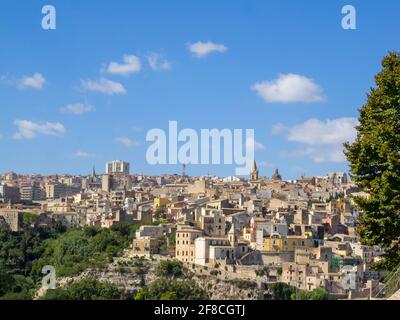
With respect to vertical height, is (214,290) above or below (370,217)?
below

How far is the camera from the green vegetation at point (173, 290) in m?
33.1

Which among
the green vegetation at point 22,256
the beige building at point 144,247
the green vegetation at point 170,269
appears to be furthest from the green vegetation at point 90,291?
the beige building at point 144,247

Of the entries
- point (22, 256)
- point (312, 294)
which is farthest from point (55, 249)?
point (312, 294)

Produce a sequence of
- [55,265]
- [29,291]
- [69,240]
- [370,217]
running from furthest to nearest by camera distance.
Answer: [69,240], [55,265], [29,291], [370,217]

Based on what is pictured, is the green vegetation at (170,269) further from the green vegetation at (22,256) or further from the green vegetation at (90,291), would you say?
the green vegetation at (22,256)

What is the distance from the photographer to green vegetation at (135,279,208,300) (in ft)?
109

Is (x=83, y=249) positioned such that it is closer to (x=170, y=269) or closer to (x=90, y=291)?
(x=170, y=269)

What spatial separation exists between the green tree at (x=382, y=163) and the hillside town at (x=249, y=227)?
19.2 metres

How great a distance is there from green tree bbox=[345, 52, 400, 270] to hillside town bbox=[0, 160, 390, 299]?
19166mm
